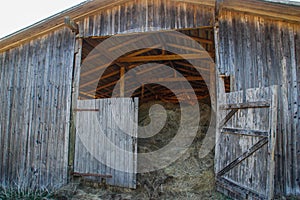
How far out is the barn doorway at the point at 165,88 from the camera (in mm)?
5074

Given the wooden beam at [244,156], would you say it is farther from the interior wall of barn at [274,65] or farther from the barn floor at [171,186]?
the interior wall of barn at [274,65]

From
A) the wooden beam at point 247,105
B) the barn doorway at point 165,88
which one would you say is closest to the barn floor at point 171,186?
the barn doorway at point 165,88

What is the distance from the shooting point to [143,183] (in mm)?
4953

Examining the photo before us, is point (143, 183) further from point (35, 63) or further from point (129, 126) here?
point (35, 63)

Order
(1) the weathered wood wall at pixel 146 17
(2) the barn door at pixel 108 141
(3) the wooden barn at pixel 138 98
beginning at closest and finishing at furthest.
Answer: (3) the wooden barn at pixel 138 98 < (1) the weathered wood wall at pixel 146 17 < (2) the barn door at pixel 108 141

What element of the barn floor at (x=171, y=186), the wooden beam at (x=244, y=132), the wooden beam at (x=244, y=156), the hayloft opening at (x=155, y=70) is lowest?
the barn floor at (x=171, y=186)

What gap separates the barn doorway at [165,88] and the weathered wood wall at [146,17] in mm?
342

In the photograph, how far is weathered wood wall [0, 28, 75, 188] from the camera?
17.0ft

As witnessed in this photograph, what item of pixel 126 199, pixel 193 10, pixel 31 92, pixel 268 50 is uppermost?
pixel 193 10

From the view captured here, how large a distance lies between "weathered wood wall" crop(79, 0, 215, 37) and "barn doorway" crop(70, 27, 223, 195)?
342 mm

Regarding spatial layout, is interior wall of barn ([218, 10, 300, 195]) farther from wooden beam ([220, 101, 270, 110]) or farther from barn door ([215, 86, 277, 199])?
barn door ([215, 86, 277, 199])

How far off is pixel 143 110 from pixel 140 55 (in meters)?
3.71

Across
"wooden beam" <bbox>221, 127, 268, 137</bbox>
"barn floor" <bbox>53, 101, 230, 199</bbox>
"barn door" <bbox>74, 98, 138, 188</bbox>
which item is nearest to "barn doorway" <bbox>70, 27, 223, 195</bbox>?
"barn floor" <bbox>53, 101, 230, 199</bbox>

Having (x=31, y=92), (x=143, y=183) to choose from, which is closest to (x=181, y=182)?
(x=143, y=183)
